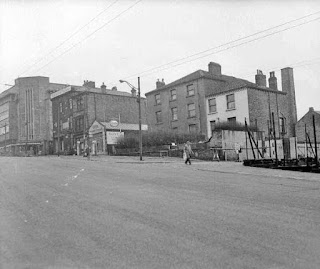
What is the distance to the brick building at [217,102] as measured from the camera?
42.9m

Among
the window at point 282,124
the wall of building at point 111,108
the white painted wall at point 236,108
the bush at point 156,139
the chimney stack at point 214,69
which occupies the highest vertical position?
the chimney stack at point 214,69

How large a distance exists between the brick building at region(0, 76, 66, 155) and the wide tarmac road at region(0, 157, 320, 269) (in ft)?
246

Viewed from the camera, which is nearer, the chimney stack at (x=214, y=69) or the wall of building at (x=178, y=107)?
the wall of building at (x=178, y=107)

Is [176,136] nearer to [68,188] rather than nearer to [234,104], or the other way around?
[234,104]

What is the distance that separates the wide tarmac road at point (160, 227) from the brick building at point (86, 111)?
132ft

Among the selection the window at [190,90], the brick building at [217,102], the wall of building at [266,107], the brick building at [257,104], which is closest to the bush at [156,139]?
the brick building at [257,104]

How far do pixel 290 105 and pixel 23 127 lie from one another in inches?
2369

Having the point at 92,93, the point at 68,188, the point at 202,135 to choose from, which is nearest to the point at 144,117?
the point at 92,93

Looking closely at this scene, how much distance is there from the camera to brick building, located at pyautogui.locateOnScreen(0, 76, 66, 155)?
83.7m

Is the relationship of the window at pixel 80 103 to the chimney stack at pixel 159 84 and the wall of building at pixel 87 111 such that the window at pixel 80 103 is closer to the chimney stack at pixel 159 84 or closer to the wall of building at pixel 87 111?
the wall of building at pixel 87 111

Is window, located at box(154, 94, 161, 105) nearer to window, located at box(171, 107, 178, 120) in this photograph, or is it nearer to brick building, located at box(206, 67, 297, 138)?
window, located at box(171, 107, 178, 120)

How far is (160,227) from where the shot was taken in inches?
284

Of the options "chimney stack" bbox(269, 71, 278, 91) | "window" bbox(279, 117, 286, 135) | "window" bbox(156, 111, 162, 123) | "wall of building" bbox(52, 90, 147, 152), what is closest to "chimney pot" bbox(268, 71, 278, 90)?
"chimney stack" bbox(269, 71, 278, 91)

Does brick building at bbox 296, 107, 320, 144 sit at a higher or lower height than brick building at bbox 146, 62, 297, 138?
lower
